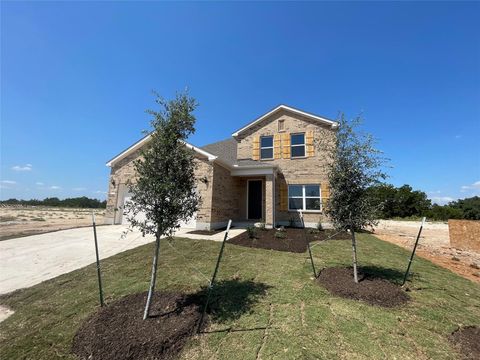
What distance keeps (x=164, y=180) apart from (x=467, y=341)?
550cm

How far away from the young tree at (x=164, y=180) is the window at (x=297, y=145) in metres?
11.3

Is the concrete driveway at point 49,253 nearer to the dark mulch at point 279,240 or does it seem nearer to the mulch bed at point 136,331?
the mulch bed at point 136,331

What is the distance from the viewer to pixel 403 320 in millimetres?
4059

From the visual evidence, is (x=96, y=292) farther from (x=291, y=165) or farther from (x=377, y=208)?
(x=291, y=165)

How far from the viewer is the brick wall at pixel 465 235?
429 inches

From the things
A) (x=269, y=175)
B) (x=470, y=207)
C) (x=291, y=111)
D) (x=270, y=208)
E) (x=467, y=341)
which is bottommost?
(x=467, y=341)

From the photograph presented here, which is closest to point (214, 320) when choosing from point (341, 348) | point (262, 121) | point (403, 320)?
point (341, 348)

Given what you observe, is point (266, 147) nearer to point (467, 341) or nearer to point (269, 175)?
point (269, 175)

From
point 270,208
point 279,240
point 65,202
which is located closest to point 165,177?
point 279,240

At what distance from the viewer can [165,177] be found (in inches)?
168

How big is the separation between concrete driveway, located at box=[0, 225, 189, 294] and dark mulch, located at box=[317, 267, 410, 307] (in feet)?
23.5

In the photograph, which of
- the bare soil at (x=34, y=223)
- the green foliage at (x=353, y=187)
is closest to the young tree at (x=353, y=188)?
the green foliage at (x=353, y=187)

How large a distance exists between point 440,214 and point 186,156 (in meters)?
36.5

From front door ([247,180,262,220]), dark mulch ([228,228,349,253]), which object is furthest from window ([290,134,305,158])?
dark mulch ([228,228,349,253])
